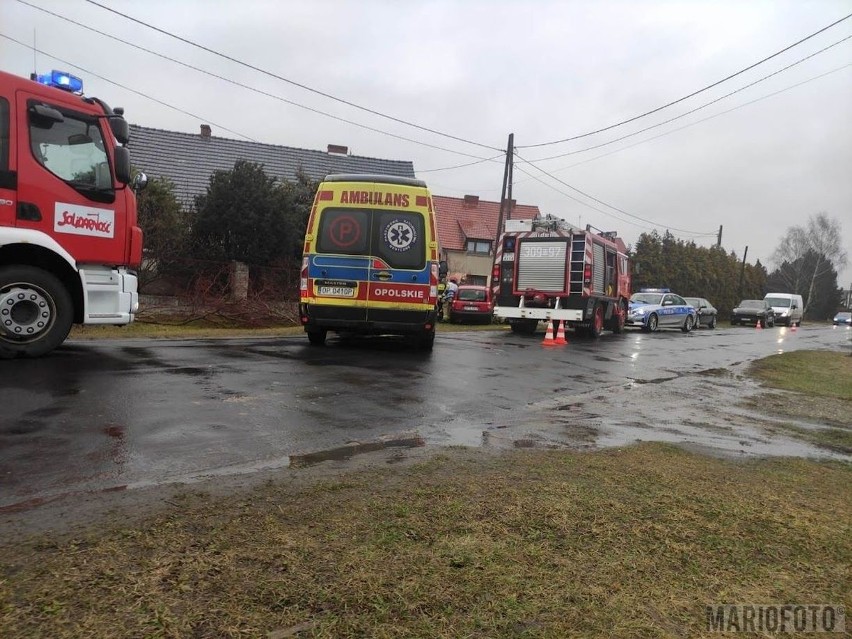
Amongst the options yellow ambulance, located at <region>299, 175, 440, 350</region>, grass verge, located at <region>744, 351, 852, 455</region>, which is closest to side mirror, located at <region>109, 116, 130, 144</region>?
yellow ambulance, located at <region>299, 175, 440, 350</region>

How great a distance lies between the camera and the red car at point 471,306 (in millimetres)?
21969

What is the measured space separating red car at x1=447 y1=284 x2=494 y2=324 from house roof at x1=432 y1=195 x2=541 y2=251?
19893 millimetres

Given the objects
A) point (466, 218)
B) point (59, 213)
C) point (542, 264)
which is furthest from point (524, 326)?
point (466, 218)

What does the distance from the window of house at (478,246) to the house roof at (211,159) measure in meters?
7.77

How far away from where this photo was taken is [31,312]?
22.9ft

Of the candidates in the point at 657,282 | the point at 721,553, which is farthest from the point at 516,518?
the point at 657,282

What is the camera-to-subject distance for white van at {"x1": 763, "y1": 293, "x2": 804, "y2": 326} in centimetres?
3892

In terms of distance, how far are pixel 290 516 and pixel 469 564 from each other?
93cm

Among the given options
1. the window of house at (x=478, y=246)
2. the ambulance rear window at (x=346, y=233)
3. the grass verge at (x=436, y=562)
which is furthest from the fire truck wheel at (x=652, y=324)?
the window of house at (x=478, y=246)

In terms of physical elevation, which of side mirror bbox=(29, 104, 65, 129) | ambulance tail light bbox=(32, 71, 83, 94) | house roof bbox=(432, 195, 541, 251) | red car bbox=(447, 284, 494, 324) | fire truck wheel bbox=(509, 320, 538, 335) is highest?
house roof bbox=(432, 195, 541, 251)

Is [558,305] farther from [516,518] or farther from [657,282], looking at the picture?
[657,282]

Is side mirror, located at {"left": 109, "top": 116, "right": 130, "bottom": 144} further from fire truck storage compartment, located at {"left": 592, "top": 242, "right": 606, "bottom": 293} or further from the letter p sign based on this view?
fire truck storage compartment, located at {"left": 592, "top": 242, "right": 606, "bottom": 293}

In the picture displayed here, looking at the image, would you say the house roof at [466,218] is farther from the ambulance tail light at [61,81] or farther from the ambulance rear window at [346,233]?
the ambulance tail light at [61,81]

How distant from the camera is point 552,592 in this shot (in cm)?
228
